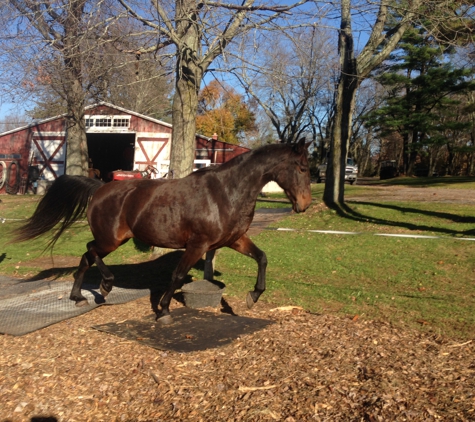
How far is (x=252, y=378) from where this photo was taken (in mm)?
4211

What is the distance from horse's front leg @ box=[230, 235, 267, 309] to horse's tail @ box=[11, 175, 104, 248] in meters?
2.47

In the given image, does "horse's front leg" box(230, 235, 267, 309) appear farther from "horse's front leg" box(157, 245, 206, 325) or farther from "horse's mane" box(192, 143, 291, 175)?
"horse's mane" box(192, 143, 291, 175)

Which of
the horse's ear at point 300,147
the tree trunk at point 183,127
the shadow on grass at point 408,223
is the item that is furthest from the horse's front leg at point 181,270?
the shadow on grass at point 408,223

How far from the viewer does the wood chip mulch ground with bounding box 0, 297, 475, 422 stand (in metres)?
3.67

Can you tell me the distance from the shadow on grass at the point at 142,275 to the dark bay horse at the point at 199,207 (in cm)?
118

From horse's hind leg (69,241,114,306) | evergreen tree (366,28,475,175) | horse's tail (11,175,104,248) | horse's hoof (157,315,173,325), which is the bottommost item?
horse's hoof (157,315,173,325)

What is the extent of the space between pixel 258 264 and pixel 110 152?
30465 mm

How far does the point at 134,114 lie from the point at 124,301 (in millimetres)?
22749

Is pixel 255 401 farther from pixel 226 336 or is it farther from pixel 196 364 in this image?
pixel 226 336

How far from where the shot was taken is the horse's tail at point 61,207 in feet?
23.9

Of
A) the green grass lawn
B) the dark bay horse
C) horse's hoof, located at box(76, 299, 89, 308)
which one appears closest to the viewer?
the dark bay horse

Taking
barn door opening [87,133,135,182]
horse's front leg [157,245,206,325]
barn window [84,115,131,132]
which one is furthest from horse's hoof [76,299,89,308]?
barn door opening [87,133,135,182]

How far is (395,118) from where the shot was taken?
43500 millimetres

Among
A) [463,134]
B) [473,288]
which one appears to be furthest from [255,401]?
[463,134]
